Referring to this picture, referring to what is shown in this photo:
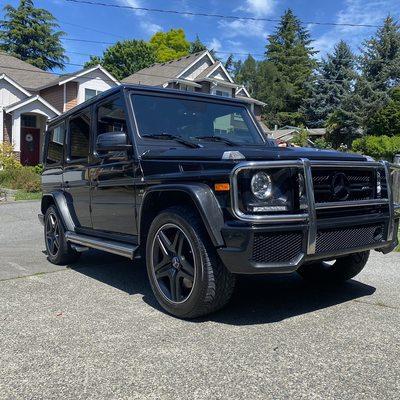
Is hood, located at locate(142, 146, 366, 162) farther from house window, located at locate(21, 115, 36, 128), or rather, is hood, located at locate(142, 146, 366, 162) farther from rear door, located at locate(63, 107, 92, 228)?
house window, located at locate(21, 115, 36, 128)

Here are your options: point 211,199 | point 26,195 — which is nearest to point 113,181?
point 211,199

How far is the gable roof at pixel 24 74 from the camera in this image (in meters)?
28.5

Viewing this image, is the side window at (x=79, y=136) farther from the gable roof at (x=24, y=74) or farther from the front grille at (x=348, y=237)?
the gable roof at (x=24, y=74)

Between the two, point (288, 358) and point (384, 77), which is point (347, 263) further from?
point (384, 77)

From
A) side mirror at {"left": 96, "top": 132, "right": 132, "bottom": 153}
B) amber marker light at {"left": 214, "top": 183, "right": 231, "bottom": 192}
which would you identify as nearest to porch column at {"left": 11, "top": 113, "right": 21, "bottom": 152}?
side mirror at {"left": 96, "top": 132, "right": 132, "bottom": 153}

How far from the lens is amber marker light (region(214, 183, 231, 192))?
3.21 meters

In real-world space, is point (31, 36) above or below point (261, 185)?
above

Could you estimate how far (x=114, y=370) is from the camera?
280 centimetres

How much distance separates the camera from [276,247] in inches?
126

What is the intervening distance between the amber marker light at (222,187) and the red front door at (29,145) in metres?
24.2

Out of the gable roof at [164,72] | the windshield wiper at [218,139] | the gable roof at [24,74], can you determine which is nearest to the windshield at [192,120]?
the windshield wiper at [218,139]

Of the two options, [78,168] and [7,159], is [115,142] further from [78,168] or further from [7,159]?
[7,159]

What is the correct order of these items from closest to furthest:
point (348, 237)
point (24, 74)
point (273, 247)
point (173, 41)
Result: point (273, 247) → point (348, 237) → point (24, 74) → point (173, 41)

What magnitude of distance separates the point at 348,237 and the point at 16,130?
910 inches
